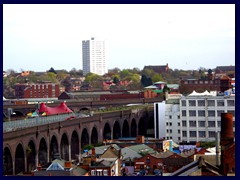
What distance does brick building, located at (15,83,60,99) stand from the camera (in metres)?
116

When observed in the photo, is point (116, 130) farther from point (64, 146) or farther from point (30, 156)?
point (30, 156)

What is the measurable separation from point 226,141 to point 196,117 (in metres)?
30.5

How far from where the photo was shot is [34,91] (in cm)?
11662

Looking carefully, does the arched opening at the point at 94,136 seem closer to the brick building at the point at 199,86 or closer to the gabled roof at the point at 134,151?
the gabled roof at the point at 134,151

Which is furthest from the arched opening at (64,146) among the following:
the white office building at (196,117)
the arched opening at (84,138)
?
the white office building at (196,117)

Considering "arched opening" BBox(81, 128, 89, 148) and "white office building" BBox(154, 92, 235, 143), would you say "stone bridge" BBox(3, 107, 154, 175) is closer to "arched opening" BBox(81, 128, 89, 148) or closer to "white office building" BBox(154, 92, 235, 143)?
"arched opening" BBox(81, 128, 89, 148)

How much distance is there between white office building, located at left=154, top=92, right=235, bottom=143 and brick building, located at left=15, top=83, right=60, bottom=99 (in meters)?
59.1

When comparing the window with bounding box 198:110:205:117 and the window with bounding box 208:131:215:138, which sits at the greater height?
the window with bounding box 198:110:205:117

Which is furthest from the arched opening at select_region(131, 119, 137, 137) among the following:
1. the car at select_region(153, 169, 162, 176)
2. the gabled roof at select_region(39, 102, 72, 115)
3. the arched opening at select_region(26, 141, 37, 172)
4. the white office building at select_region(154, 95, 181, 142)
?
the car at select_region(153, 169, 162, 176)

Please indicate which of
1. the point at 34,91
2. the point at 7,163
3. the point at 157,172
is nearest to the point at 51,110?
the point at 7,163

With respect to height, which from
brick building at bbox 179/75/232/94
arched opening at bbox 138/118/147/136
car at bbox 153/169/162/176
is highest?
brick building at bbox 179/75/232/94

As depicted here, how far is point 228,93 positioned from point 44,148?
18376 millimetres
